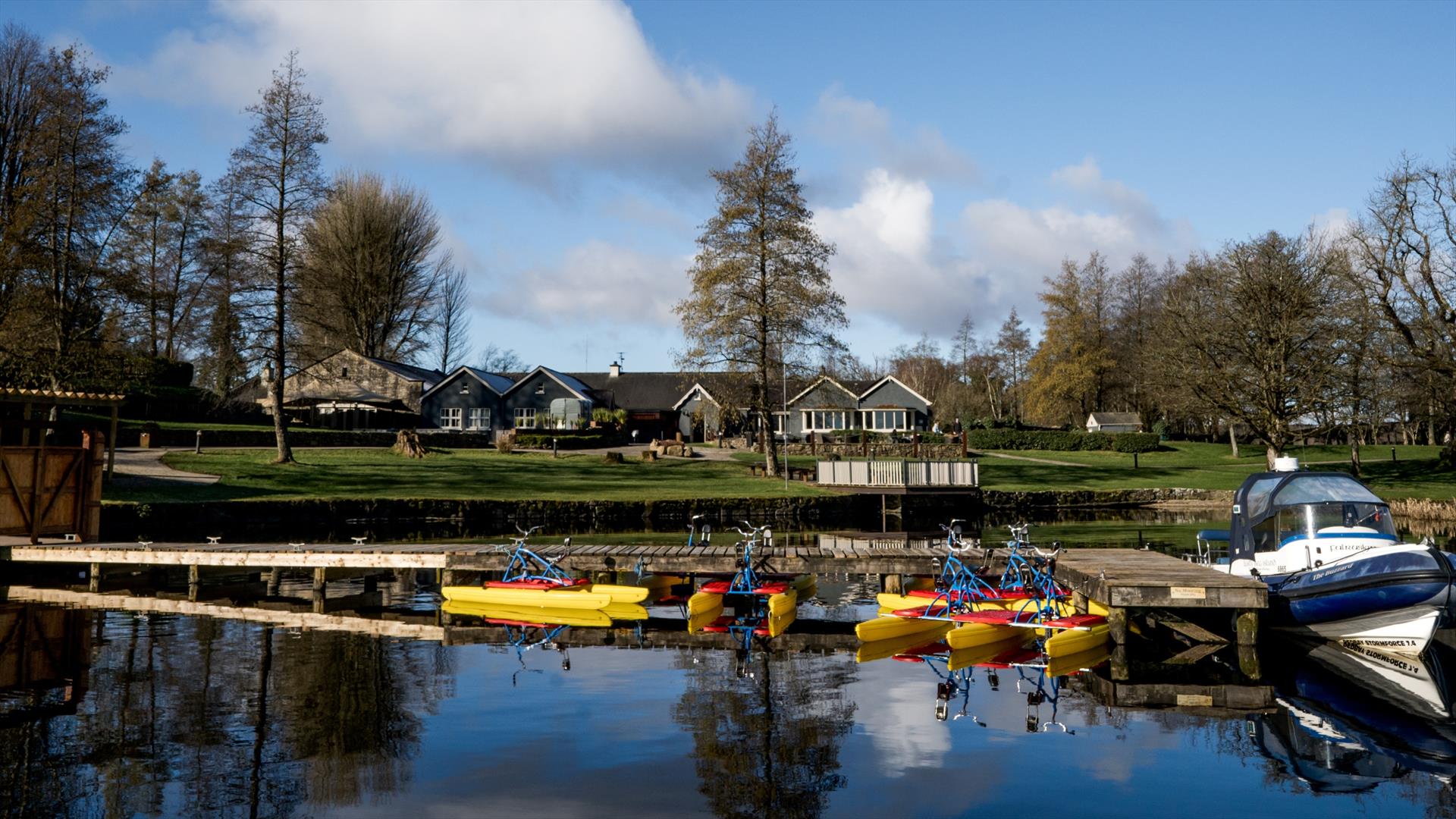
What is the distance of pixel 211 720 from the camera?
1106 centimetres

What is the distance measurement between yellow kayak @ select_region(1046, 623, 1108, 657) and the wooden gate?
66.3 feet

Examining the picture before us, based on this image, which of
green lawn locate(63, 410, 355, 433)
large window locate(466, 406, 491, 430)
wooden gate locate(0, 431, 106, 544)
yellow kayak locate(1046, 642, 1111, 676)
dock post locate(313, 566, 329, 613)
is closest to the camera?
yellow kayak locate(1046, 642, 1111, 676)

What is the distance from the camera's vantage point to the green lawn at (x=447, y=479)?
117ft

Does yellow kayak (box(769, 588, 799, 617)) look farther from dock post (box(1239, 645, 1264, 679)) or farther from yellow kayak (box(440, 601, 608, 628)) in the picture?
dock post (box(1239, 645, 1264, 679))

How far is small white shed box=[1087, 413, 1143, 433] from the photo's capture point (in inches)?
3334

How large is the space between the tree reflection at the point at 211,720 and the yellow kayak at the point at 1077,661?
7.65 meters

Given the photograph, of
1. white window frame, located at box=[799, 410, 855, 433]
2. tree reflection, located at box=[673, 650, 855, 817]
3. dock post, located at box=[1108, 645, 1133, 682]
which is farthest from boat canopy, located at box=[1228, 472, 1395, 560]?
white window frame, located at box=[799, 410, 855, 433]

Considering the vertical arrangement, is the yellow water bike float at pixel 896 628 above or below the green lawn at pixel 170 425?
below

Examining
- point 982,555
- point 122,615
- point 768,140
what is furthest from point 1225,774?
point 768,140

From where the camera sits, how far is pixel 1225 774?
376 inches

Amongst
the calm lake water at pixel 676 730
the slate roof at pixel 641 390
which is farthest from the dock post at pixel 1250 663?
the slate roof at pixel 641 390

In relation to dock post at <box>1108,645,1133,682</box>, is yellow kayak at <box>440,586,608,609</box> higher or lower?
higher

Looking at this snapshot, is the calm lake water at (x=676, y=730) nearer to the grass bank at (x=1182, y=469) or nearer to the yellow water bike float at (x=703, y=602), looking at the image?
the yellow water bike float at (x=703, y=602)

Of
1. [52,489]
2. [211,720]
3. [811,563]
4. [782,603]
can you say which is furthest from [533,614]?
[52,489]
